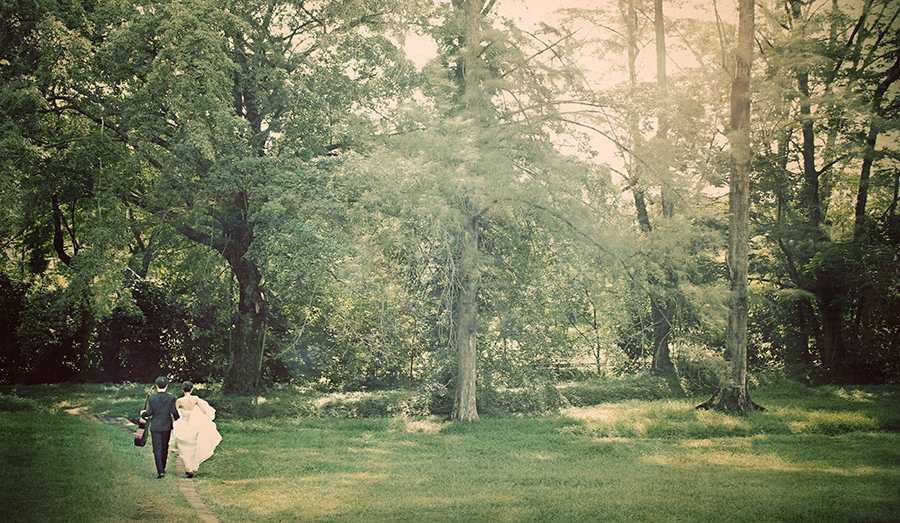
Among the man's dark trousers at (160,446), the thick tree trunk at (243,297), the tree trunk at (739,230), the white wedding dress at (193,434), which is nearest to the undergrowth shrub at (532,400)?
the tree trunk at (739,230)

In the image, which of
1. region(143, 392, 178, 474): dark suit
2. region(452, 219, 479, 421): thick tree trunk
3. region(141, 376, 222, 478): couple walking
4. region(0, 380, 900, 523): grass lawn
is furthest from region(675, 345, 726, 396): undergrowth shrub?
region(143, 392, 178, 474): dark suit

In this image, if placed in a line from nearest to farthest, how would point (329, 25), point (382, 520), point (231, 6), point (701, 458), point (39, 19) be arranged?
point (382, 520)
point (701, 458)
point (39, 19)
point (231, 6)
point (329, 25)

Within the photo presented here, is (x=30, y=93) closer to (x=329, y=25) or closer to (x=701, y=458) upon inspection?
(x=329, y=25)

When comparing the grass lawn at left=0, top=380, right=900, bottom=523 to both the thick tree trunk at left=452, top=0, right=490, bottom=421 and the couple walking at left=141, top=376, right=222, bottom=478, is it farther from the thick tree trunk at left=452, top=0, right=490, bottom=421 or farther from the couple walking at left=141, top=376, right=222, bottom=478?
the thick tree trunk at left=452, top=0, right=490, bottom=421

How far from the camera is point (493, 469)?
955cm

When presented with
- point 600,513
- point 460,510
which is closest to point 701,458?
point 600,513

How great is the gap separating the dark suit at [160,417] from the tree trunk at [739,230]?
13.4 m

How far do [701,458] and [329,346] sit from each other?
1486cm

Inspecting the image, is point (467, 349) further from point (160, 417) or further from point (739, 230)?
point (160, 417)

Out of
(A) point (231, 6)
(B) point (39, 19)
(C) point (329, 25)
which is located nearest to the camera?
(B) point (39, 19)

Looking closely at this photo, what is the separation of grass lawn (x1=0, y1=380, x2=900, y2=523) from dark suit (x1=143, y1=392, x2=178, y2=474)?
497 mm

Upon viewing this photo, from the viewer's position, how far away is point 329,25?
17.2 meters

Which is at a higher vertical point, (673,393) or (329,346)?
(329,346)

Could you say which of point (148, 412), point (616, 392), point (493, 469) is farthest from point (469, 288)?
point (148, 412)
